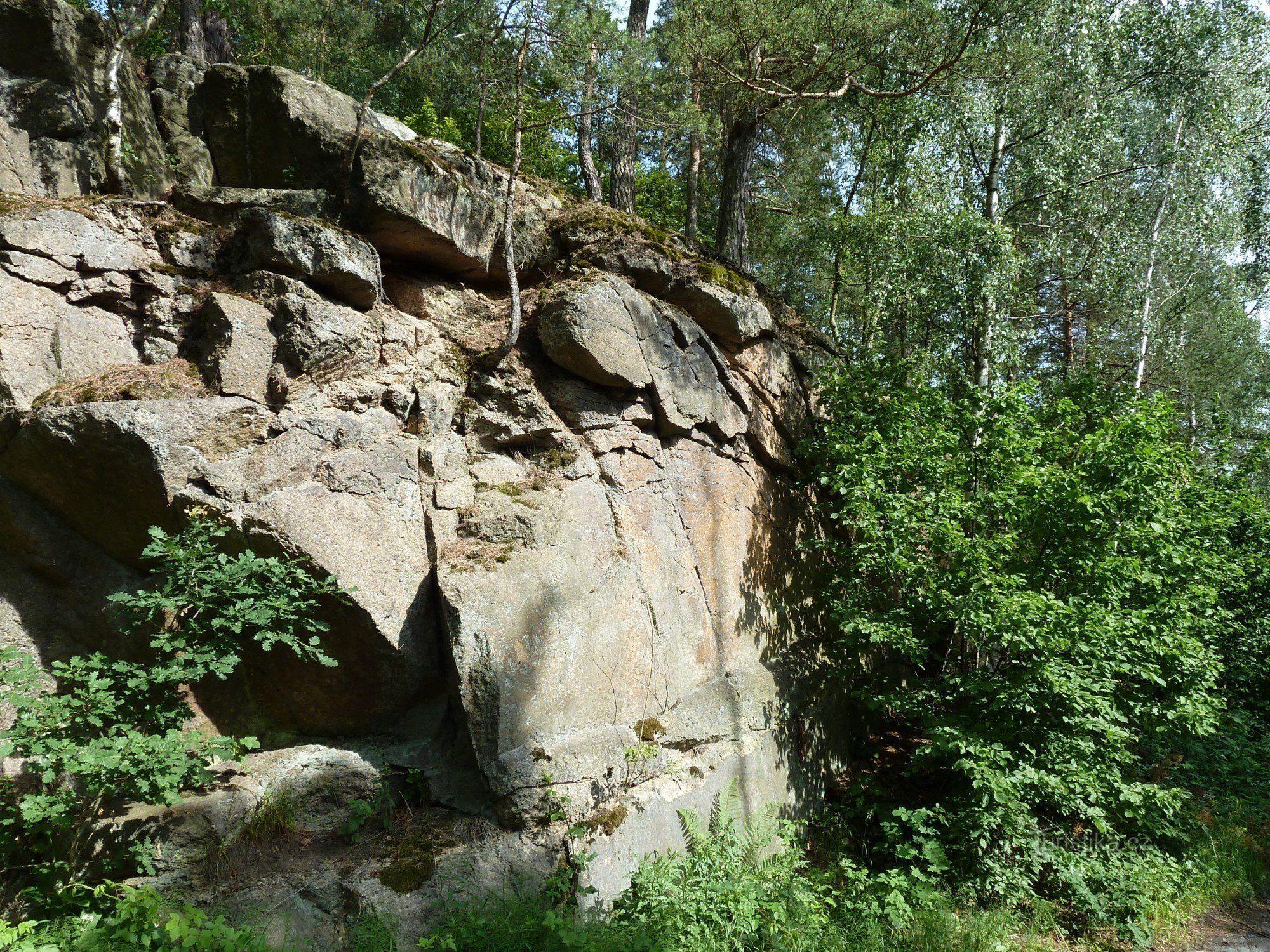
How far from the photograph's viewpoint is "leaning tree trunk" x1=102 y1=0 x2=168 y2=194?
6273mm

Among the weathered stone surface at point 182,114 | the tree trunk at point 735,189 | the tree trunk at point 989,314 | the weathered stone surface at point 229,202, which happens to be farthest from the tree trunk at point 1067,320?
the weathered stone surface at point 182,114

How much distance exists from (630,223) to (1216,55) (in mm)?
13853

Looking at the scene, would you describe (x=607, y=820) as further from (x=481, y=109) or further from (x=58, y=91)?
(x=58, y=91)

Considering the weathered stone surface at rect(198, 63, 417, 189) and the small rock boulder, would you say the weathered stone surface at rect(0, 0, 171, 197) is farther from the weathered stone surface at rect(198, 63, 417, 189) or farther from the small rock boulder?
the small rock boulder

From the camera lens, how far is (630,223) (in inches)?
317

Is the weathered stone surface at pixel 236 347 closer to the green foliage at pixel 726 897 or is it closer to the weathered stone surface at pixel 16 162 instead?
the weathered stone surface at pixel 16 162

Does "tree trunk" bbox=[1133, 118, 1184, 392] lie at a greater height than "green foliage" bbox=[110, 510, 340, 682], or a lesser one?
greater

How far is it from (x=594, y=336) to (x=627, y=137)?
496cm

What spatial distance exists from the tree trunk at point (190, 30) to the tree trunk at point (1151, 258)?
16.6m

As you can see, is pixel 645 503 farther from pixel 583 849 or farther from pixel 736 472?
pixel 583 849

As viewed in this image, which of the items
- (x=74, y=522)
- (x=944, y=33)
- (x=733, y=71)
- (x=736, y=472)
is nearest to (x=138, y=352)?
(x=74, y=522)

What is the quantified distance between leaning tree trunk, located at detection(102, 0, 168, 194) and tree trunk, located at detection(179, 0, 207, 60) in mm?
5451

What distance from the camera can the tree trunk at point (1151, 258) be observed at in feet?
49.5

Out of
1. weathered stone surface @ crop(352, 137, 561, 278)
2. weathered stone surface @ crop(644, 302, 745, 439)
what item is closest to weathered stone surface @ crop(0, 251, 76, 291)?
weathered stone surface @ crop(352, 137, 561, 278)
